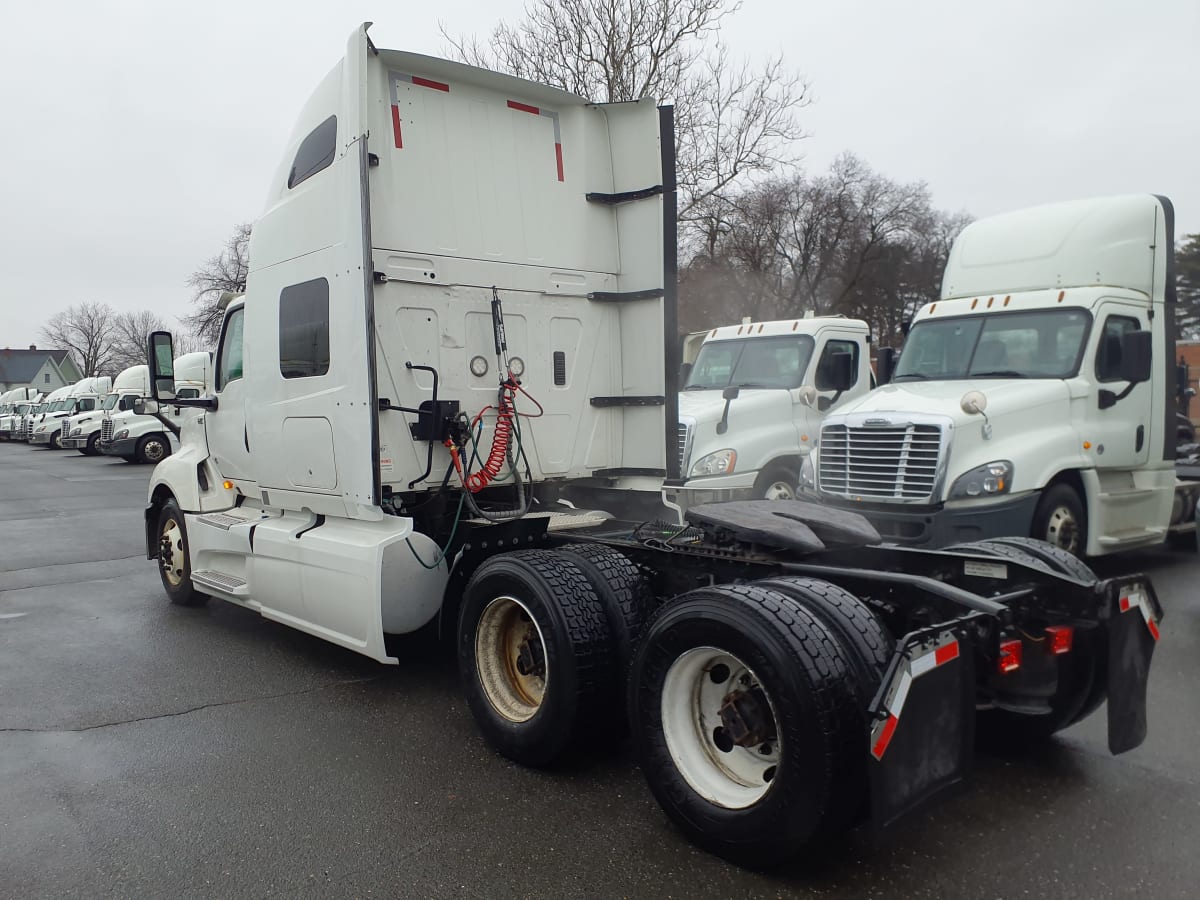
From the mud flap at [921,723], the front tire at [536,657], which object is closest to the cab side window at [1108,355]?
the front tire at [536,657]

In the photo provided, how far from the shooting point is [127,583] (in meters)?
8.91

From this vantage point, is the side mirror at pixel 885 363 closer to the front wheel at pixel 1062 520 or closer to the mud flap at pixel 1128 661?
the front wheel at pixel 1062 520

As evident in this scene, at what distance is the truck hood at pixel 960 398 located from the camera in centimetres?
729

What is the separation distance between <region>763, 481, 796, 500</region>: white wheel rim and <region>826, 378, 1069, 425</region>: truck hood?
6.08ft

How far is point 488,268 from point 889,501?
151 inches

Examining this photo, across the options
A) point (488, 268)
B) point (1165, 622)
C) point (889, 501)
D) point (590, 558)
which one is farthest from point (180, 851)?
point (1165, 622)

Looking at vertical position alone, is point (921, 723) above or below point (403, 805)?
above

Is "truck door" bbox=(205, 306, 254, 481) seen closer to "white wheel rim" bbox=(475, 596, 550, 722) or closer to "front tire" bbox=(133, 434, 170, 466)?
"white wheel rim" bbox=(475, 596, 550, 722)

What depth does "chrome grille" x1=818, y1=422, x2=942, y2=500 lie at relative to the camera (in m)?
7.18

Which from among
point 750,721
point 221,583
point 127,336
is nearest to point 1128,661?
point 750,721

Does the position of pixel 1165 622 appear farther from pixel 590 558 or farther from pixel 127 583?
pixel 127 583

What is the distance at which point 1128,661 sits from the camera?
11.6 ft

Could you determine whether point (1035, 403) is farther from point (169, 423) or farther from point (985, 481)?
point (169, 423)

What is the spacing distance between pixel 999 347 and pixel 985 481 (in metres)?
1.76
